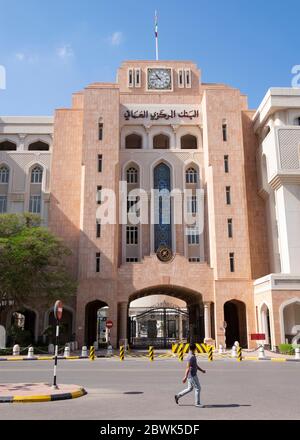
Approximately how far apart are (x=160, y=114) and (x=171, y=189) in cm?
812

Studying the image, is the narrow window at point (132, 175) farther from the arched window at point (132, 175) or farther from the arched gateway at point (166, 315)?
the arched gateway at point (166, 315)

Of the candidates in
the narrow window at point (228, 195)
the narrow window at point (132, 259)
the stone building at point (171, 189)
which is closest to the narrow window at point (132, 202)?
the stone building at point (171, 189)

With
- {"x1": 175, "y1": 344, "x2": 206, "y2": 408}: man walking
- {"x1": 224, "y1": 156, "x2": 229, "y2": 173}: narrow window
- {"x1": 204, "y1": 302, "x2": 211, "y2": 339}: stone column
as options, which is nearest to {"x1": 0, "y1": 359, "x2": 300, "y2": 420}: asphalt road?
{"x1": 175, "y1": 344, "x2": 206, "y2": 408}: man walking

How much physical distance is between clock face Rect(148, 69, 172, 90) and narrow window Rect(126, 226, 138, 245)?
16.3 meters

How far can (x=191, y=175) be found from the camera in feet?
139

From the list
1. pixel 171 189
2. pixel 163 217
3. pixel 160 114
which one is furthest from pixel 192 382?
pixel 160 114

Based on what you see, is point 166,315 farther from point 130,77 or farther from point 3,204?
point 130,77

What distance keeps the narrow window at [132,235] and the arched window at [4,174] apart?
13910 mm

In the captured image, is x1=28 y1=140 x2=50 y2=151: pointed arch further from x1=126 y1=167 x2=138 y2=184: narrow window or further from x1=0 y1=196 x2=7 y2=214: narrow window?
x1=126 y1=167 x2=138 y2=184: narrow window

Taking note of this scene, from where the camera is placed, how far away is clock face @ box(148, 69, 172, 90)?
46.3 metres

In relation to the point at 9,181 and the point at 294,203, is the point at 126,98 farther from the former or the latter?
the point at 294,203

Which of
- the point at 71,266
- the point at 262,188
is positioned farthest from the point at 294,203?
the point at 71,266

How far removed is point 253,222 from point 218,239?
195 inches

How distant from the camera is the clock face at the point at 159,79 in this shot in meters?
46.3
